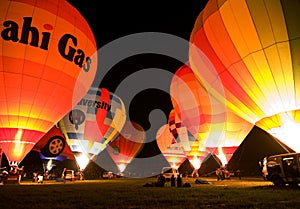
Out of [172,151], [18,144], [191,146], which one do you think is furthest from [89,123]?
[172,151]

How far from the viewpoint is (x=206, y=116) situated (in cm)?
1897

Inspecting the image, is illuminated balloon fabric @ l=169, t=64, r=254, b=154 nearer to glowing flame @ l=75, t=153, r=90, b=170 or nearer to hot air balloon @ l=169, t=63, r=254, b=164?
hot air balloon @ l=169, t=63, r=254, b=164

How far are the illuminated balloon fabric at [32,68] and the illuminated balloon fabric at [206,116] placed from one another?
7.70 meters

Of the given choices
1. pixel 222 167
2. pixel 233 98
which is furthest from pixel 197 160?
pixel 233 98

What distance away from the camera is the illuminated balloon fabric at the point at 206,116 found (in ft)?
59.3

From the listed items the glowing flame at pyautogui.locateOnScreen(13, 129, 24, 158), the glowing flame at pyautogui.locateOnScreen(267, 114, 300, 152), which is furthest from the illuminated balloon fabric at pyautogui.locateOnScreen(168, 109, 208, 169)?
the glowing flame at pyautogui.locateOnScreen(13, 129, 24, 158)

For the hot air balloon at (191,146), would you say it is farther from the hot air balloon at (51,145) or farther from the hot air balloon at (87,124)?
the hot air balloon at (51,145)

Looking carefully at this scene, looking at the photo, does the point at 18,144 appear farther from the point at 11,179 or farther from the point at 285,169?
the point at 285,169

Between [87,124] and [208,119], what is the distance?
8369 millimetres

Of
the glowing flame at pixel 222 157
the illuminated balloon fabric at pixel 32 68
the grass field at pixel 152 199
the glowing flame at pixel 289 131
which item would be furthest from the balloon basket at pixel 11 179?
the glowing flame at pixel 222 157

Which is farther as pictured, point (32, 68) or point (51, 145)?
point (51, 145)

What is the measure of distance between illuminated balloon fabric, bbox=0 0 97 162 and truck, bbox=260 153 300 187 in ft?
29.7

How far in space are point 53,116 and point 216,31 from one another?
777cm

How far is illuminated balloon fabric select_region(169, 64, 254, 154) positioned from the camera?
1808 cm
